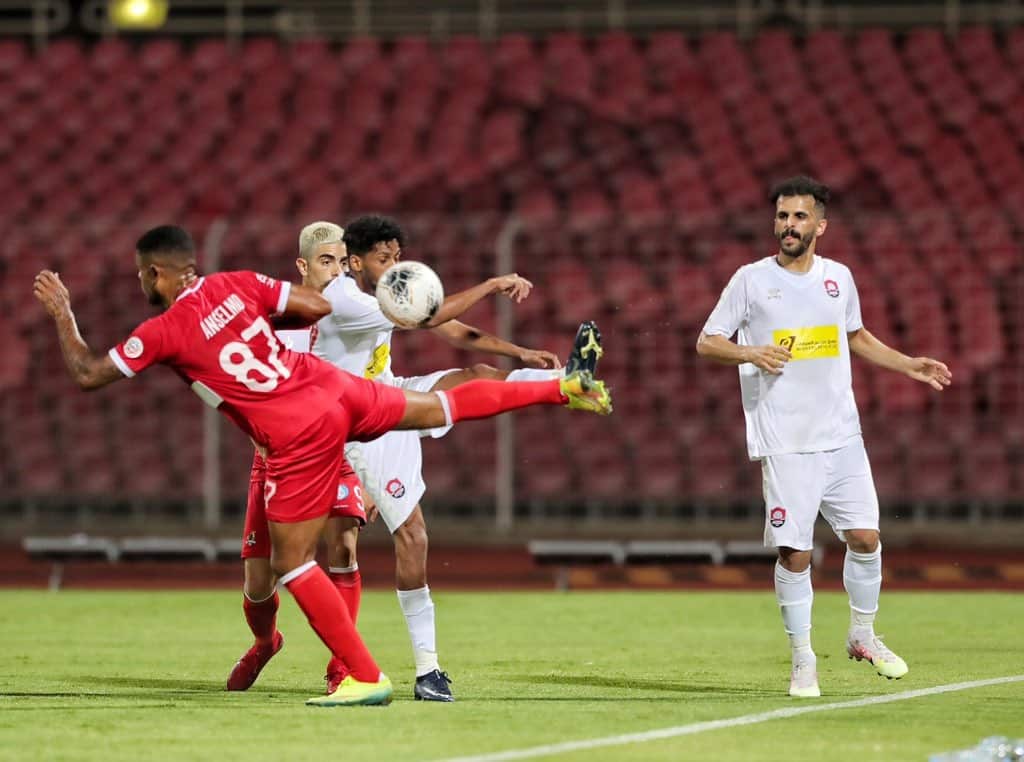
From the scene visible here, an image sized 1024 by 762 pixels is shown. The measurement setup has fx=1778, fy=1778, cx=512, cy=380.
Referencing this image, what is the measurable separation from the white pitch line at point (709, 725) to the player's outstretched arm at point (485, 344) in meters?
2.03

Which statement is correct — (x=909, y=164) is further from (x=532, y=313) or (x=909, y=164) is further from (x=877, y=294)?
(x=532, y=313)

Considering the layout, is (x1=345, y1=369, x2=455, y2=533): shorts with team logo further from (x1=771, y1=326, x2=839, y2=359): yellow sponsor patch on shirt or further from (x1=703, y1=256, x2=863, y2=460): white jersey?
(x1=771, y1=326, x2=839, y2=359): yellow sponsor patch on shirt

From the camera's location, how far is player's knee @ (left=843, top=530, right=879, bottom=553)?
8.23 meters

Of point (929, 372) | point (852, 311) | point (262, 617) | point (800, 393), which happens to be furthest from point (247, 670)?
point (929, 372)

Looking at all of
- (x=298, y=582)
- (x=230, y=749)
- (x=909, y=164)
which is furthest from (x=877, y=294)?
(x=230, y=749)

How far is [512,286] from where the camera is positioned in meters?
7.68

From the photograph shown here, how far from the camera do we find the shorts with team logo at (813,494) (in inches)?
311

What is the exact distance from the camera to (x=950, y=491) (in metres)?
14.4

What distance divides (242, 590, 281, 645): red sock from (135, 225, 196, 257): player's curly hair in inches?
68.5

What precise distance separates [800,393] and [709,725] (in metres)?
2.10

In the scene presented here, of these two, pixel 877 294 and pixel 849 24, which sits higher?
pixel 849 24

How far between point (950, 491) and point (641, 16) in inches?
339

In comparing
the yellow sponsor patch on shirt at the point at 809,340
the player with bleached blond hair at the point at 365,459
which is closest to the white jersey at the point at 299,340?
the player with bleached blond hair at the point at 365,459

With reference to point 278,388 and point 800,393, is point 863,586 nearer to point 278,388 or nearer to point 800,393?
point 800,393
